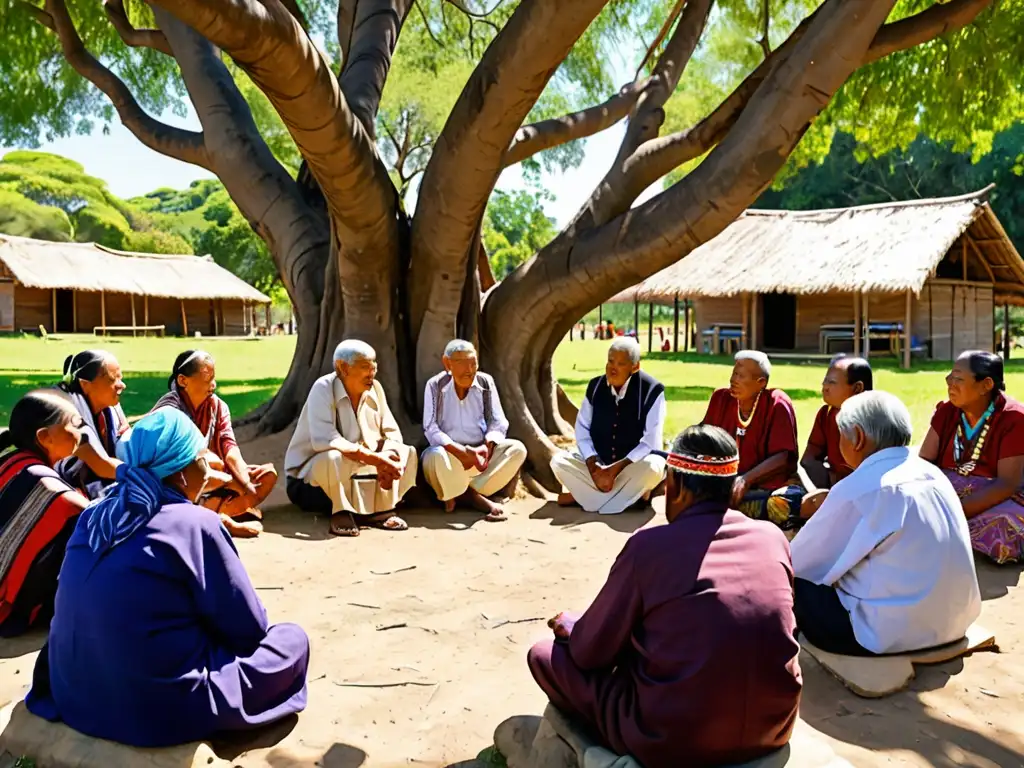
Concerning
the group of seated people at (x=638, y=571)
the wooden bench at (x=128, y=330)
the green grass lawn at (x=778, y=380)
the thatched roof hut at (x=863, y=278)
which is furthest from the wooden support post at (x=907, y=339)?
the wooden bench at (x=128, y=330)

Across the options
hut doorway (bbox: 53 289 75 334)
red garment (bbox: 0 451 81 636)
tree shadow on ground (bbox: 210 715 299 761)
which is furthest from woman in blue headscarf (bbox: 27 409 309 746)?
hut doorway (bbox: 53 289 75 334)

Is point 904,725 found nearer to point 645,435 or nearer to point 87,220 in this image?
point 645,435

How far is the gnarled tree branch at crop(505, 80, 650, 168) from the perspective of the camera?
828 cm

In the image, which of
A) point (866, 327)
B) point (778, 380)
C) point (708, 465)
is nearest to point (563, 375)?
point (778, 380)

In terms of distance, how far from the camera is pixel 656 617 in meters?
2.33

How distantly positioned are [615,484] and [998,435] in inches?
103

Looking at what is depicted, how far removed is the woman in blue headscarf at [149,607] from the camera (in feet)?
8.21

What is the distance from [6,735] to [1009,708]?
358cm

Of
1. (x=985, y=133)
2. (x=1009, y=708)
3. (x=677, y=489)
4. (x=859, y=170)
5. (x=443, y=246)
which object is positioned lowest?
(x=1009, y=708)

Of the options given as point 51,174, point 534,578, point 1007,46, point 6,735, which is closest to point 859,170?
point 1007,46

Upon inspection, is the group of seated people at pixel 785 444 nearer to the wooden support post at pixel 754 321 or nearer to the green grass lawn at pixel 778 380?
the green grass lawn at pixel 778 380

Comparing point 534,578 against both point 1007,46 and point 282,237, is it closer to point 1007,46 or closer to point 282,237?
point 282,237

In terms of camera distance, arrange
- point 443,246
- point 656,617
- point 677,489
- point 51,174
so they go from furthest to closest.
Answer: point 51,174
point 443,246
point 677,489
point 656,617

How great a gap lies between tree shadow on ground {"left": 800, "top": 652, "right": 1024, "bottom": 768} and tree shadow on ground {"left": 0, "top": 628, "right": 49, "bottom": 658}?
325 centimetres
